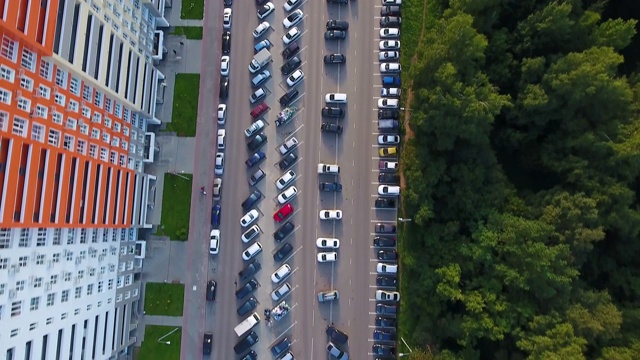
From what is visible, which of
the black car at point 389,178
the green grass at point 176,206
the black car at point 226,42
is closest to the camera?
the black car at point 389,178

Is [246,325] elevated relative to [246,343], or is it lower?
elevated

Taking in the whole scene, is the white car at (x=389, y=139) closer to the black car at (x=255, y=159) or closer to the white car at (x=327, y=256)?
the black car at (x=255, y=159)

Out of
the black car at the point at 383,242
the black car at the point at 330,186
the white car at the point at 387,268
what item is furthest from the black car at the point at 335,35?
the white car at the point at 387,268

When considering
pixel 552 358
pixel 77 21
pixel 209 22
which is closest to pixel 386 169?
pixel 552 358

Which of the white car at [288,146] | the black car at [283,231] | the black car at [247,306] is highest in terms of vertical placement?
the white car at [288,146]

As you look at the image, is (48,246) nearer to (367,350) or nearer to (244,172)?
(244,172)

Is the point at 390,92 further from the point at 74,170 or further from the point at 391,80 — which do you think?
the point at 74,170

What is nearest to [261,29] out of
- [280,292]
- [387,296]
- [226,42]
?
[226,42]
